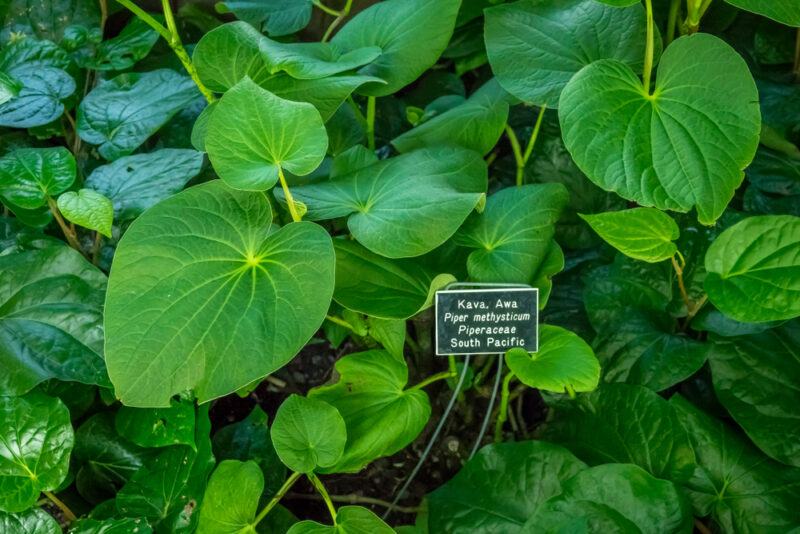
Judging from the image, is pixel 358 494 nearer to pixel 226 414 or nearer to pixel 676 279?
pixel 226 414

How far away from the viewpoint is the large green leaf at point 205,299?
2.59ft

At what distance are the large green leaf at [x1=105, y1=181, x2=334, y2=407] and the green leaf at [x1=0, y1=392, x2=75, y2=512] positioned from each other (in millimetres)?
213

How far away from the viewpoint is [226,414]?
3.91ft

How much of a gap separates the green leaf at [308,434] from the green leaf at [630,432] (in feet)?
1.12

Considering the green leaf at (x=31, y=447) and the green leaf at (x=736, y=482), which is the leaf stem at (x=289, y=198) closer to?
the green leaf at (x=31, y=447)

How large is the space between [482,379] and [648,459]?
0.28 metres

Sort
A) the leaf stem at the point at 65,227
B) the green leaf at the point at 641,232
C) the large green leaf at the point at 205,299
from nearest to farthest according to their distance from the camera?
the large green leaf at the point at 205,299, the green leaf at the point at 641,232, the leaf stem at the point at 65,227

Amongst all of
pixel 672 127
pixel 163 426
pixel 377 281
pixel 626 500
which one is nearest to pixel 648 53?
pixel 672 127

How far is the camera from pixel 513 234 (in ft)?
3.21

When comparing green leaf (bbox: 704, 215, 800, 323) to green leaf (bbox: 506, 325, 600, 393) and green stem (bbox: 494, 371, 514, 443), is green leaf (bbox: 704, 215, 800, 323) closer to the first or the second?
green leaf (bbox: 506, 325, 600, 393)

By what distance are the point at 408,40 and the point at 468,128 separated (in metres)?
0.15

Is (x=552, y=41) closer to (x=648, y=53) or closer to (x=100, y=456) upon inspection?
(x=648, y=53)

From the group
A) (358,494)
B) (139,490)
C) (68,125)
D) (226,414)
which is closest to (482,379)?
(358,494)

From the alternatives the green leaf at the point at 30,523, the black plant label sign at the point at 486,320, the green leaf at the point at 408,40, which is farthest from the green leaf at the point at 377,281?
the green leaf at the point at 30,523
